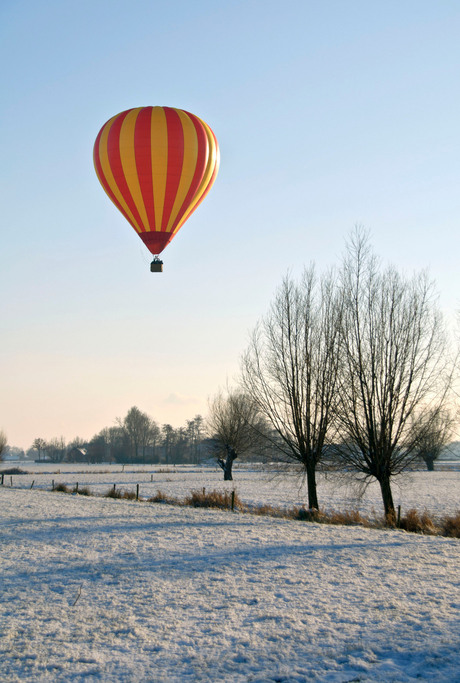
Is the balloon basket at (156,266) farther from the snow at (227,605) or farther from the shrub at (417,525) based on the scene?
the shrub at (417,525)

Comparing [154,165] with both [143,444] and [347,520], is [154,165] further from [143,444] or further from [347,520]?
[143,444]

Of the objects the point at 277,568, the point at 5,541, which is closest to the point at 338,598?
the point at 277,568

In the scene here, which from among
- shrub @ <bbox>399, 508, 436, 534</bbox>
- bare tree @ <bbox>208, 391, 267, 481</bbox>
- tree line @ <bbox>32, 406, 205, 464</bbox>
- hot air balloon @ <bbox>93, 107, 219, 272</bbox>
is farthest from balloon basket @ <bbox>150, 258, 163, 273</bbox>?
tree line @ <bbox>32, 406, 205, 464</bbox>

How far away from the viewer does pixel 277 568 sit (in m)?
10.5

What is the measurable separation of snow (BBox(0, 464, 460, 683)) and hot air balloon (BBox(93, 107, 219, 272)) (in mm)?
12240

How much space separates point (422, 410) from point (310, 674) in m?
13.0

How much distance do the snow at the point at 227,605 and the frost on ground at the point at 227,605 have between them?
0.02 meters

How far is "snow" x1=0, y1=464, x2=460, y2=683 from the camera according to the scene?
6.02 m

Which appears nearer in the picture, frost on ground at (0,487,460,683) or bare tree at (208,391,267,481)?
frost on ground at (0,487,460,683)

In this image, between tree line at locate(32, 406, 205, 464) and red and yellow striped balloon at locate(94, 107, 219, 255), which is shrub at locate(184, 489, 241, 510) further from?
tree line at locate(32, 406, 205, 464)

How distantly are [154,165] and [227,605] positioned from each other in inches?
663

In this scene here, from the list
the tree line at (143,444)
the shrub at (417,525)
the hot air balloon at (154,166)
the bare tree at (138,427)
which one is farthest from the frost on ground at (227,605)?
the bare tree at (138,427)

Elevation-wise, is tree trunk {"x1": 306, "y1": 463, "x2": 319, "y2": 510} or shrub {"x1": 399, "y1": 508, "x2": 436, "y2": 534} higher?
tree trunk {"x1": 306, "y1": 463, "x2": 319, "y2": 510}

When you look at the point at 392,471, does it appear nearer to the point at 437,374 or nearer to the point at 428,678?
the point at 437,374
